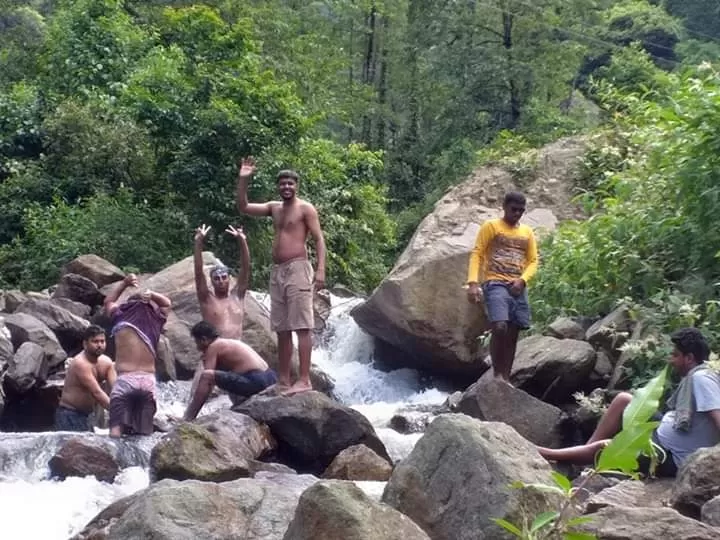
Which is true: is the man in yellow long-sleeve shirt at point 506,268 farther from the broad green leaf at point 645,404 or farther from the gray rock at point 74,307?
the gray rock at point 74,307

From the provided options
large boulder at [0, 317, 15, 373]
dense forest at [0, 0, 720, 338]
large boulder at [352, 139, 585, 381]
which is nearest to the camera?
dense forest at [0, 0, 720, 338]

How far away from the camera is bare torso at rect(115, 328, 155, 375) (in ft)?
30.1

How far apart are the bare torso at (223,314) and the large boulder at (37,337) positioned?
245 cm

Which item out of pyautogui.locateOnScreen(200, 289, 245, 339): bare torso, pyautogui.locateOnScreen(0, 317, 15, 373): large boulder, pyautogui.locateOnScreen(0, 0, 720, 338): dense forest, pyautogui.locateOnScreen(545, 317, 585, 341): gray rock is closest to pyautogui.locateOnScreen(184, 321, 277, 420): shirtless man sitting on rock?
pyautogui.locateOnScreen(200, 289, 245, 339): bare torso

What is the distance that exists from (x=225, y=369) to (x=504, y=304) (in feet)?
7.77

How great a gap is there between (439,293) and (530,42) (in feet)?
39.8

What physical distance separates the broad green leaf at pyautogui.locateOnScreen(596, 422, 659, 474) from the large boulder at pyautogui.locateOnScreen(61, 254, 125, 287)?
11436mm

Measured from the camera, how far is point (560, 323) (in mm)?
10180

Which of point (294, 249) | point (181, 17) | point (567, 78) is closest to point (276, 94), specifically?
point (181, 17)

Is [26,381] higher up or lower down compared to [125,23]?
lower down

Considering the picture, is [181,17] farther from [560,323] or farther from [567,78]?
[560,323]

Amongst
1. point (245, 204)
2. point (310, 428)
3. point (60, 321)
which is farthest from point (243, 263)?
point (60, 321)

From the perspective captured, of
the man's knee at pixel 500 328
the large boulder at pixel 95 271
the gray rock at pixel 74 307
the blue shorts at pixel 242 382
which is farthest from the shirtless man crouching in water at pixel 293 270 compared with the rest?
the large boulder at pixel 95 271

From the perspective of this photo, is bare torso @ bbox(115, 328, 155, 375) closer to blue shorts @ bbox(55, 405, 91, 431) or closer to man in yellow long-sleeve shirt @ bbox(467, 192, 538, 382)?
blue shorts @ bbox(55, 405, 91, 431)
